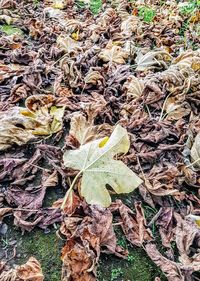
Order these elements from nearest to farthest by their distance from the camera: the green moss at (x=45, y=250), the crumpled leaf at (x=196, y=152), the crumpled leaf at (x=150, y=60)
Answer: the green moss at (x=45, y=250) → the crumpled leaf at (x=196, y=152) → the crumpled leaf at (x=150, y=60)

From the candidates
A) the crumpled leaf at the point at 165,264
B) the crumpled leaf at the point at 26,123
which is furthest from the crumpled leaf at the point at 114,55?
the crumpled leaf at the point at 165,264

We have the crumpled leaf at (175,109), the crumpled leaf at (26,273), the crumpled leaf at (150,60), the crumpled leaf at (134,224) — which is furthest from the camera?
the crumpled leaf at (150,60)

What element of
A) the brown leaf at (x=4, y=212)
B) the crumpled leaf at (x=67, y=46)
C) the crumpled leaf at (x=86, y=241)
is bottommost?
the brown leaf at (x=4, y=212)

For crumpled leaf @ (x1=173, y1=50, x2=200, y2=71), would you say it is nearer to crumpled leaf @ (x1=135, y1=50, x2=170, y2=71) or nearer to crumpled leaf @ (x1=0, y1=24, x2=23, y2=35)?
crumpled leaf @ (x1=135, y1=50, x2=170, y2=71)

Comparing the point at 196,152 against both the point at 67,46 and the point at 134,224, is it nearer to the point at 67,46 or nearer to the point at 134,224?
the point at 134,224

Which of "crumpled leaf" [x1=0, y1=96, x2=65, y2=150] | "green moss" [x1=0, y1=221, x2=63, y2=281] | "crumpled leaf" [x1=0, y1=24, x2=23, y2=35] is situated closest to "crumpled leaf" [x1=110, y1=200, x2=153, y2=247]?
"green moss" [x1=0, y1=221, x2=63, y2=281]

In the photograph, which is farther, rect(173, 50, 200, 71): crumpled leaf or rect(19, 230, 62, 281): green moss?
rect(173, 50, 200, 71): crumpled leaf

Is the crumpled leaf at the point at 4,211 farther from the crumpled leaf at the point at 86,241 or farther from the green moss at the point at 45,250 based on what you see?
the crumpled leaf at the point at 86,241
